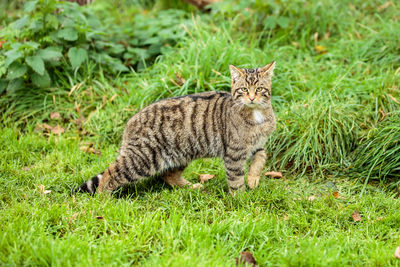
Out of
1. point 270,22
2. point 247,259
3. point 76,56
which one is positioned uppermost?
point 270,22

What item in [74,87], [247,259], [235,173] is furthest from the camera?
[74,87]

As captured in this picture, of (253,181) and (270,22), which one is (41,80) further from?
(270,22)

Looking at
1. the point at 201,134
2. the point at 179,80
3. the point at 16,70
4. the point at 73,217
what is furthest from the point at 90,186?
the point at 16,70

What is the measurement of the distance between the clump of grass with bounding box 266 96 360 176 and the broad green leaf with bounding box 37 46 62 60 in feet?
10.7

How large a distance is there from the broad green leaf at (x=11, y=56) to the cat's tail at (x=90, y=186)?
236 cm

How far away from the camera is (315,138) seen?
488cm

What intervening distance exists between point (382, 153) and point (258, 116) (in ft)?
4.83

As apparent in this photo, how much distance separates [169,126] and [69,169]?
1.42 m

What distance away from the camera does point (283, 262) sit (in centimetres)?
306

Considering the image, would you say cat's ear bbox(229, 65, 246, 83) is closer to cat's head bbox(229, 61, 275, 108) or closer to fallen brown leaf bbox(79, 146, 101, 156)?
cat's head bbox(229, 61, 275, 108)

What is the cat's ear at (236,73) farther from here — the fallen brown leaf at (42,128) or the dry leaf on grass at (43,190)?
the fallen brown leaf at (42,128)

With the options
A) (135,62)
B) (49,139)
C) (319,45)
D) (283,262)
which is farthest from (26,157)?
(319,45)

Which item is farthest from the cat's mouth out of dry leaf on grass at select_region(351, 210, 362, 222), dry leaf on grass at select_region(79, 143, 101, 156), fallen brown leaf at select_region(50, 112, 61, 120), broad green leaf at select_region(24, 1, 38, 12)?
broad green leaf at select_region(24, 1, 38, 12)

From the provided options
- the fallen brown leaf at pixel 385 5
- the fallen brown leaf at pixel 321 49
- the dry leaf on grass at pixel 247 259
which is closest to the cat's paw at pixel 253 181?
the dry leaf on grass at pixel 247 259
